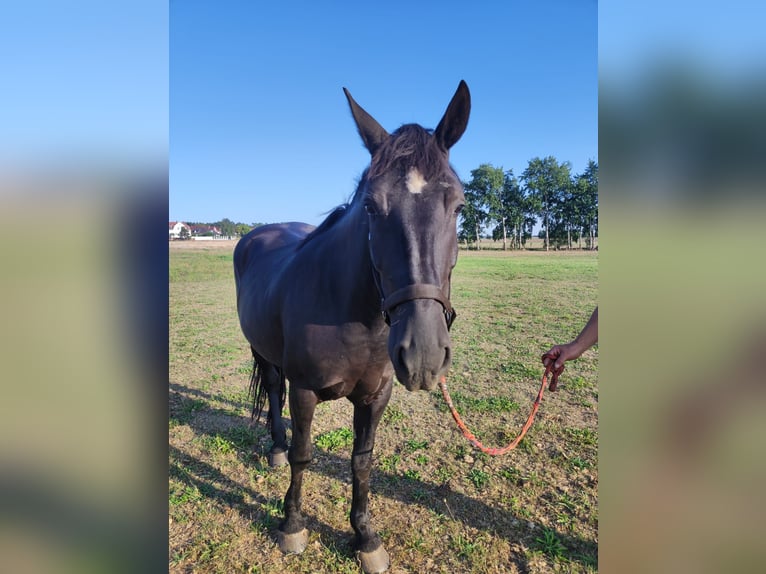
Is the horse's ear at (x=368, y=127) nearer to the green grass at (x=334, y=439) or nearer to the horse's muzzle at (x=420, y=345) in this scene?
the horse's muzzle at (x=420, y=345)

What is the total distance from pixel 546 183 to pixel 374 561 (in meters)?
41.6

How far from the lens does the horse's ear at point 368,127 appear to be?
199 cm

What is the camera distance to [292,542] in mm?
2660

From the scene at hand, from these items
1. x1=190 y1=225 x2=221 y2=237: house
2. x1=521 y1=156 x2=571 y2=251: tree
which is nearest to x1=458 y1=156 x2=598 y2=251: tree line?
x1=521 y1=156 x2=571 y2=251: tree

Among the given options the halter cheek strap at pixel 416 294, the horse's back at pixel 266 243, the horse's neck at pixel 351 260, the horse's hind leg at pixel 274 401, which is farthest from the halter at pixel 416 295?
the horse's hind leg at pixel 274 401

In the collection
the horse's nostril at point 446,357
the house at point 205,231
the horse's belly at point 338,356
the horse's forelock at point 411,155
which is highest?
the house at point 205,231

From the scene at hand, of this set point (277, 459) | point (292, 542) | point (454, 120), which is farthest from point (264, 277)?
point (454, 120)

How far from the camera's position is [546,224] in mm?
39969

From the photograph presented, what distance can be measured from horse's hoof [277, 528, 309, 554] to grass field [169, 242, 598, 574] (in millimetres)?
53

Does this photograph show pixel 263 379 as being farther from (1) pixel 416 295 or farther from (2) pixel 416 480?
(1) pixel 416 295

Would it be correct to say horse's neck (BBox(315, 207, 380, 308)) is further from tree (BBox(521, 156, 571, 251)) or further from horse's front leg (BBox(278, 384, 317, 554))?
tree (BBox(521, 156, 571, 251))

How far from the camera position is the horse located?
1.61m
